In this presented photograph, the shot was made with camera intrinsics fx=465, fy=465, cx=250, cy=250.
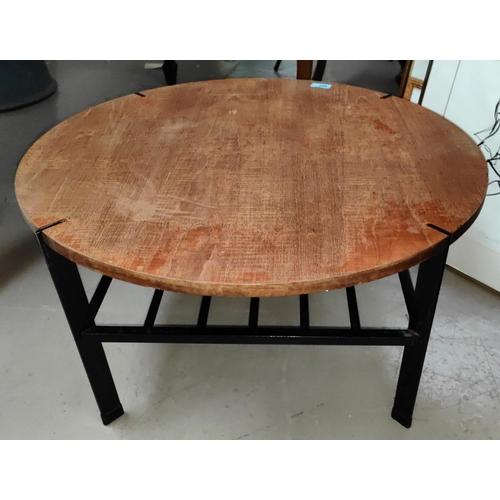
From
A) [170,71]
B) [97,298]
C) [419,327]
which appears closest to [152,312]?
[97,298]

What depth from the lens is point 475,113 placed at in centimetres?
152

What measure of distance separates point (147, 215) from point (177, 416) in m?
0.67

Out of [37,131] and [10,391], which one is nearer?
[10,391]

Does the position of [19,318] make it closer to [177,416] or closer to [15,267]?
[15,267]

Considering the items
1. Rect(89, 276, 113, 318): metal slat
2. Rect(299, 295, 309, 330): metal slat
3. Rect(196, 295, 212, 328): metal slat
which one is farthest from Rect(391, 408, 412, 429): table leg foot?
Rect(89, 276, 113, 318): metal slat

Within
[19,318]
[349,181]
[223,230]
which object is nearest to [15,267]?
[19,318]

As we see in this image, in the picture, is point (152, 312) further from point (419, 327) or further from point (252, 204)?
point (419, 327)

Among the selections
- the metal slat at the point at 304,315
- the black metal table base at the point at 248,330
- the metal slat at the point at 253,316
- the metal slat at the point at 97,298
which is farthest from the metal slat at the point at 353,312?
the metal slat at the point at 97,298

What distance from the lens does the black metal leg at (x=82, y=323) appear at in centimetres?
102

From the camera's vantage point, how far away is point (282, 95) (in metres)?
1.45

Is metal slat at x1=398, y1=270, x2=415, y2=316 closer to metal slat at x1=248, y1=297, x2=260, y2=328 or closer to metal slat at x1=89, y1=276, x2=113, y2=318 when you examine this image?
metal slat at x1=248, y1=297, x2=260, y2=328

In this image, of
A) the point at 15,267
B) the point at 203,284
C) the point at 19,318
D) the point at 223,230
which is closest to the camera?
the point at 203,284

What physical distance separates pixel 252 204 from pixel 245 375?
0.68 m

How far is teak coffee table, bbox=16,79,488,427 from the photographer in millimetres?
842
